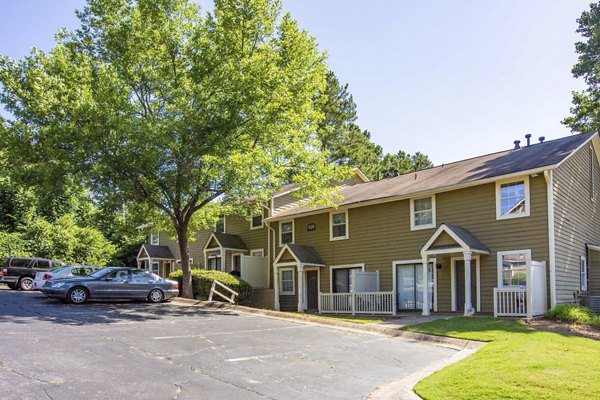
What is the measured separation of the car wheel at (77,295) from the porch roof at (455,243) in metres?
12.8

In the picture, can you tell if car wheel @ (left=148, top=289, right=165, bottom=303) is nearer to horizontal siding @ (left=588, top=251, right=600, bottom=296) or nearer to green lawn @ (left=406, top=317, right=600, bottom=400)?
green lawn @ (left=406, top=317, right=600, bottom=400)

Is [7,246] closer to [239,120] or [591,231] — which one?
[239,120]

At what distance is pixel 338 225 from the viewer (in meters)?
24.6

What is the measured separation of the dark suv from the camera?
86.8 feet

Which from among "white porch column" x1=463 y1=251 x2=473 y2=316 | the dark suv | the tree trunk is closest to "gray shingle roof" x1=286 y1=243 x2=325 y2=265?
the tree trunk

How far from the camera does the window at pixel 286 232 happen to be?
2723 cm

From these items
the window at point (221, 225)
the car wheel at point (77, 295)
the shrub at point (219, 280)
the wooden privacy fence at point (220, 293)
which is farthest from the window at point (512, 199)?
the window at point (221, 225)

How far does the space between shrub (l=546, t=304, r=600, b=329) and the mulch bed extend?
31cm

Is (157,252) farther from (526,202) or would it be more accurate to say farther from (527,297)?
(527,297)

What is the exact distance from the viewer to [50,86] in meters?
21.0

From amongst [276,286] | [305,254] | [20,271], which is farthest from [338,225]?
[20,271]

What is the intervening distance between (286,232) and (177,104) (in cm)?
1008

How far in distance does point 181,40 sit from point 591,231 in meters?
19.6

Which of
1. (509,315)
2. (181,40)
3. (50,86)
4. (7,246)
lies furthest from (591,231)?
(7,246)
